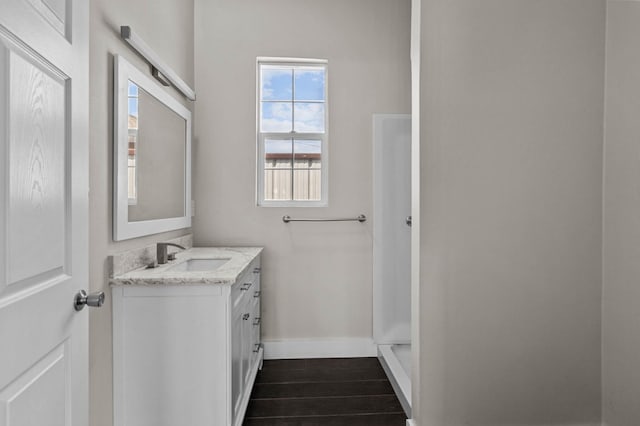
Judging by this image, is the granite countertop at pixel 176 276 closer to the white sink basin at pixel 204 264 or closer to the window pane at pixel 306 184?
the white sink basin at pixel 204 264

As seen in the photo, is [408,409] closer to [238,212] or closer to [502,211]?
[502,211]

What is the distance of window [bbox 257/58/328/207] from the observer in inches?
124

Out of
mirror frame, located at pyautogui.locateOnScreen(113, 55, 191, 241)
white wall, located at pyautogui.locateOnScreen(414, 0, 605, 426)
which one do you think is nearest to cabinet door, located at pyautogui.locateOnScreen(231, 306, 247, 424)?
mirror frame, located at pyautogui.locateOnScreen(113, 55, 191, 241)

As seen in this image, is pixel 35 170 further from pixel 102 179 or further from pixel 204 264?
pixel 204 264

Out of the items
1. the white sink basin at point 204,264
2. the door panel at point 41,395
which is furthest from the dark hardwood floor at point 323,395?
the door panel at point 41,395

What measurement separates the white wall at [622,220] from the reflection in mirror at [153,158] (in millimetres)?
2297

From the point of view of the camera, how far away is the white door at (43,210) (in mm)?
789

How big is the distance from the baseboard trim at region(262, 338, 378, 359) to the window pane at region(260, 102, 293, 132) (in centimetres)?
172

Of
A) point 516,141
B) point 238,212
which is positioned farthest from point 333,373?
point 516,141

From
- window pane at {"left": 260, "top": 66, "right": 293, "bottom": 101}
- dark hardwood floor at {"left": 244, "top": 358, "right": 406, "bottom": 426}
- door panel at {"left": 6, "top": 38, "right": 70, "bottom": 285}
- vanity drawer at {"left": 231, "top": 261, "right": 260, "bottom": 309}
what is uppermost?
window pane at {"left": 260, "top": 66, "right": 293, "bottom": 101}

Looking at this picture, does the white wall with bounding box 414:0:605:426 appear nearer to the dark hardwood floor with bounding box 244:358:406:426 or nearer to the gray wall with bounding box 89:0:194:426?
the dark hardwood floor with bounding box 244:358:406:426

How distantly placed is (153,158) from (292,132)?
4.14 ft

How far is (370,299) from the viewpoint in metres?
3.12

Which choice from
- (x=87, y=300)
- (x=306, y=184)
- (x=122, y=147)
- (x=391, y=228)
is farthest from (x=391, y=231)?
(x=87, y=300)
